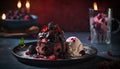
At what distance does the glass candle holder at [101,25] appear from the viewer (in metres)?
1.66

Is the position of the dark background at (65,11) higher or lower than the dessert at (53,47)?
higher

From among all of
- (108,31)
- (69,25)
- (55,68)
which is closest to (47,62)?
(55,68)

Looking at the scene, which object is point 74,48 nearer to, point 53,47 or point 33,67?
point 53,47

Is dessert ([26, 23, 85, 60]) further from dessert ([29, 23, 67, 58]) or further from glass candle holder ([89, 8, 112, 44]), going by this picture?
glass candle holder ([89, 8, 112, 44])

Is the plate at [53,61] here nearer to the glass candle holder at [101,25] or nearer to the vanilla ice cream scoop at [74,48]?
the vanilla ice cream scoop at [74,48]

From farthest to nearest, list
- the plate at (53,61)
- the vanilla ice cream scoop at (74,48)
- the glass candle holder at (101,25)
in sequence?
the glass candle holder at (101,25)
the vanilla ice cream scoop at (74,48)
the plate at (53,61)

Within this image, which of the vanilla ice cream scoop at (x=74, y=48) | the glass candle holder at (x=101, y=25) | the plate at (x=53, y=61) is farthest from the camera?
the glass candle holder at (x=101, y=25)

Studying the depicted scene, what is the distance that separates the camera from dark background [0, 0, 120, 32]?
2090 mm

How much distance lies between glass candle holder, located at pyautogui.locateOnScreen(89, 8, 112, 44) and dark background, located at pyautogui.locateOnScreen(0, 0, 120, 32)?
41cm

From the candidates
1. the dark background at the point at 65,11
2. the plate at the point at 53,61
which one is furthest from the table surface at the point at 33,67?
the dark background at the point at 65,11

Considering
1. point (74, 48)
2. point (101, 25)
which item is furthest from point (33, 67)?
point (101, 25)

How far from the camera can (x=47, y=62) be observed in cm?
124

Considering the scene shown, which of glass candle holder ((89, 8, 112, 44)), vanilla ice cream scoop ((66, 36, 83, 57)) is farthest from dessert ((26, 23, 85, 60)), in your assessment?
glass candle holder ((89, 8, 112, 44))

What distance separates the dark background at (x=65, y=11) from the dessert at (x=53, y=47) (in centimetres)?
74
